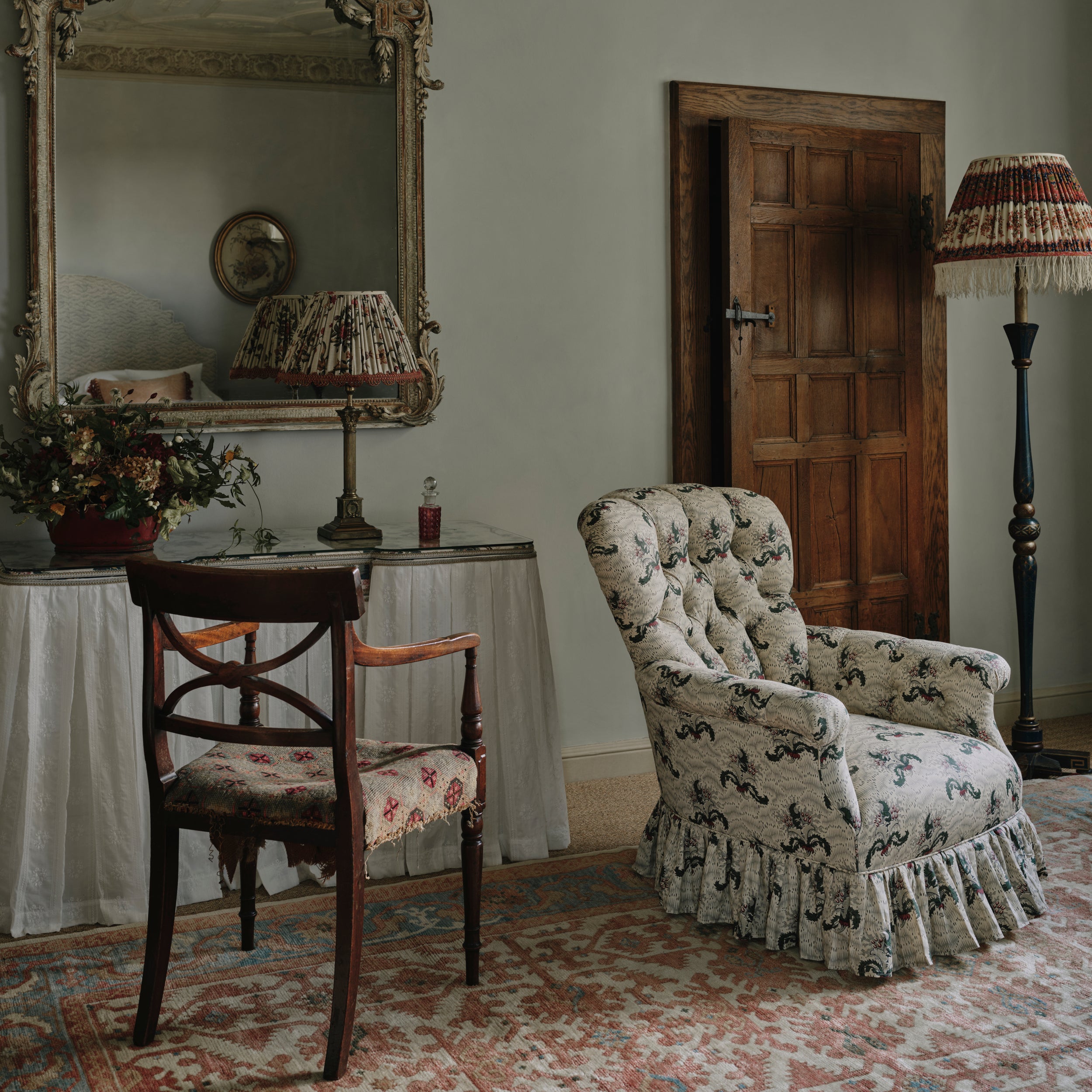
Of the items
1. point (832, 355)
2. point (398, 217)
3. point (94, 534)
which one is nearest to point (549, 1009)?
point (94, 534)

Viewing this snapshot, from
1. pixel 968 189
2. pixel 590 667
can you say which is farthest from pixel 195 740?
pixel 968 189

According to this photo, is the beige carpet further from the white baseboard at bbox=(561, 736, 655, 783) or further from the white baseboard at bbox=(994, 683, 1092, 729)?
the white baseboard at bbox=(994, 683, 1092, 729)

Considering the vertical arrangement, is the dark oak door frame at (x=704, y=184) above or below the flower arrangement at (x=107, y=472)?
above

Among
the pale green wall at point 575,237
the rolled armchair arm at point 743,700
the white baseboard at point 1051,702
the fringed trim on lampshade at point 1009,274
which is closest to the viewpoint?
the rolled armchair arm at point 743,700

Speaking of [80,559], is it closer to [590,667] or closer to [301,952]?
[301,952]

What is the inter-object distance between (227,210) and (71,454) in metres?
0.92

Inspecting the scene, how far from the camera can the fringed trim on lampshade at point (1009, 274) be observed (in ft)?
12.0

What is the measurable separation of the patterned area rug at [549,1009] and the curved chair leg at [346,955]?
2.4 inches

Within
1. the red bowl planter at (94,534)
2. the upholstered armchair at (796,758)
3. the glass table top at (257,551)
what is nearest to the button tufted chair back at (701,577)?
the upholstered armchair at (796,758)

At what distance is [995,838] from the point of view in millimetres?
2594

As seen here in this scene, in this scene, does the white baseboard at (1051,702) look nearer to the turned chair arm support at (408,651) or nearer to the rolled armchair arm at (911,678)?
the rolled armchair arm at (911,678)

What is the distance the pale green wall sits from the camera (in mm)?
3512

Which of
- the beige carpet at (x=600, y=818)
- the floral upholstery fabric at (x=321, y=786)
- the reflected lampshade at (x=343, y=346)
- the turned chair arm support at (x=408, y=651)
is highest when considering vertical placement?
the reflected lampshade at (x=343, y=346)

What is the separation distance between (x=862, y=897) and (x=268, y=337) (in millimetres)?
2025
